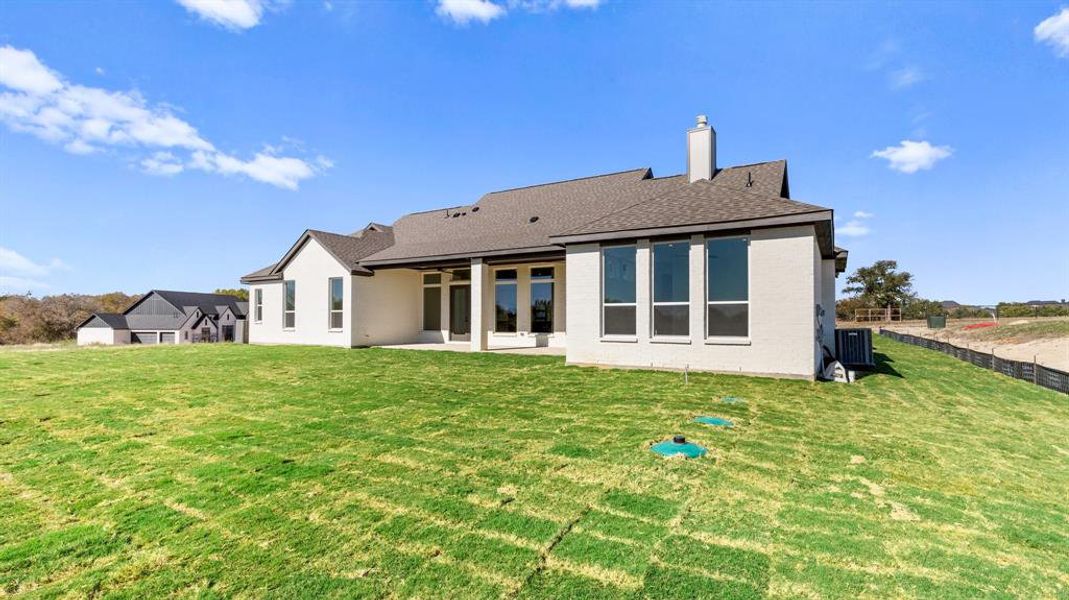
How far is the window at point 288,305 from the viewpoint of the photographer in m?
18.3

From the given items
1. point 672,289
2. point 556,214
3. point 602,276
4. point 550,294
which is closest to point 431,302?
point 550,294

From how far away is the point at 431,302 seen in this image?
18859 mm

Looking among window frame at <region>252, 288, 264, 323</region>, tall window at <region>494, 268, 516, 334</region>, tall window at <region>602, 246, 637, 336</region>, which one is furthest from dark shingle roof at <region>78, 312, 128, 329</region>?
tall window at <region>602, 246, 637, 336</region>

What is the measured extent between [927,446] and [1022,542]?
8.03 feet

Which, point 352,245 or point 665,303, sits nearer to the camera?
point 665,303

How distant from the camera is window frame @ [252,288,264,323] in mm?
19156

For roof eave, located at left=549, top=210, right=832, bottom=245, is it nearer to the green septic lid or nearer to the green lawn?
the green lawn

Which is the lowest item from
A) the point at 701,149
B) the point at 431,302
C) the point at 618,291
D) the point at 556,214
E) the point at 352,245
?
the point at 431,302

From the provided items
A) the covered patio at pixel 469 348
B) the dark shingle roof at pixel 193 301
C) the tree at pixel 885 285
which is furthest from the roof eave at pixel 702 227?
the tree at pixel 885 285

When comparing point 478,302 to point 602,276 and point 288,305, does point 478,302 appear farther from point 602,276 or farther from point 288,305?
point 288,305

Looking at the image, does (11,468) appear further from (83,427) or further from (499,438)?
(499,438)

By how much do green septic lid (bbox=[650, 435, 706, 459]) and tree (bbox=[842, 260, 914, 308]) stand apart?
51683mm

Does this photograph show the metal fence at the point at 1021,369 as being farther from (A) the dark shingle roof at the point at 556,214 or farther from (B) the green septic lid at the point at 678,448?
(B) the green septic lid at the point at 678,448

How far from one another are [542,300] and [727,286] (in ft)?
26.0
